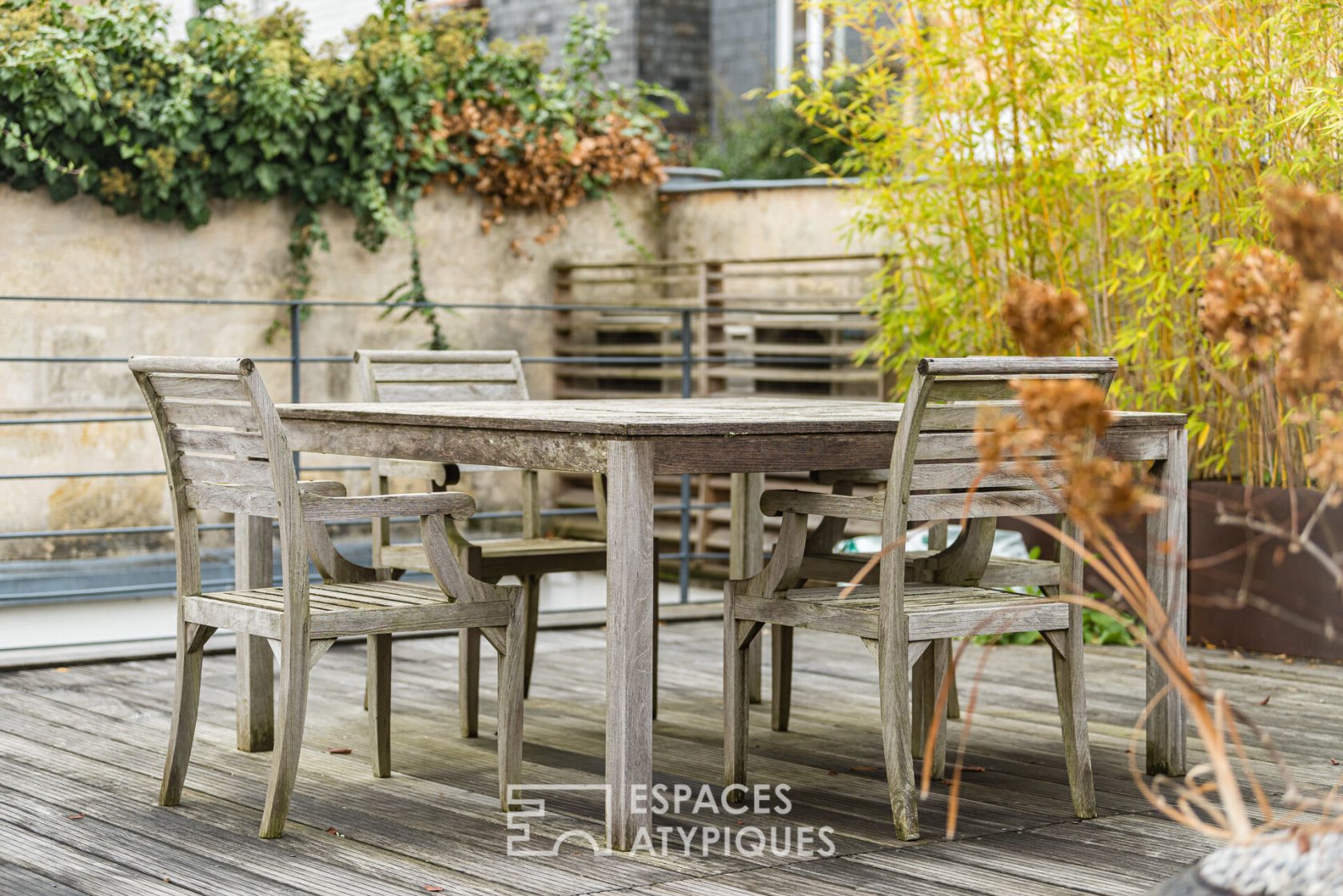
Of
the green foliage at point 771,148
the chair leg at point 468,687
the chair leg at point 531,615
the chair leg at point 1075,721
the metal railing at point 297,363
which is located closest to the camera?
the chair leg at point 1075,721

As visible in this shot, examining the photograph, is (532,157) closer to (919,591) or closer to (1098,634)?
(1098,634)

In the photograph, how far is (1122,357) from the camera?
5566mm

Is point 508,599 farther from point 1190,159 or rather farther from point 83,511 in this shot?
point 83,511

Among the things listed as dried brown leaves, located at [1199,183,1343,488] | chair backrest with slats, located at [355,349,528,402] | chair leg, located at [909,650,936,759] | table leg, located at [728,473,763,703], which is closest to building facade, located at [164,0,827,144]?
chair backrest with slats, located at [355,349,528,402]

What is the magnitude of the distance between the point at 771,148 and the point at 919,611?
29.2 ft

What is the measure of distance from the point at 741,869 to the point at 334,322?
5.94 metres

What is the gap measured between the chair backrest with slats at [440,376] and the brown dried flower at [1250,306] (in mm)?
2861

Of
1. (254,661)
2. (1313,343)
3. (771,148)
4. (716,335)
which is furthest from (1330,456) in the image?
(771,148)

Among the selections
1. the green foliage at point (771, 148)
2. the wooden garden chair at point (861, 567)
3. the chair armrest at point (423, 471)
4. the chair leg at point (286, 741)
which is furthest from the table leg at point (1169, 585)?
the green foliage at point (771, 148)

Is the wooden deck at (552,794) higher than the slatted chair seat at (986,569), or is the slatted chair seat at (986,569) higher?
the slatted chair seat at (986,569)

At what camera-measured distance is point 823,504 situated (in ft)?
10.6

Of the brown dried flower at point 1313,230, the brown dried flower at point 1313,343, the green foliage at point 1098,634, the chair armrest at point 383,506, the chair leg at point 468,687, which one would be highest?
the brown dried flower at point 1313,230

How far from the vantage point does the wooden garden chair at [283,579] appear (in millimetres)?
3033

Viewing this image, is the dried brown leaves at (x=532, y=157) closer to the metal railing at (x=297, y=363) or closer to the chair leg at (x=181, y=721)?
the metal railing at (x=297, y=363)
